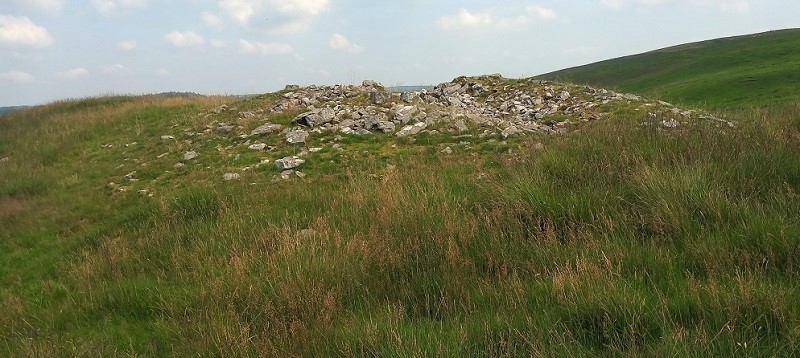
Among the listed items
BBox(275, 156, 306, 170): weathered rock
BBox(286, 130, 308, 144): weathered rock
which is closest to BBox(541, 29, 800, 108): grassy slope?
BBox(275, 156, 306, 170): weathered rock

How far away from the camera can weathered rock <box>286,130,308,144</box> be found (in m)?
13.5

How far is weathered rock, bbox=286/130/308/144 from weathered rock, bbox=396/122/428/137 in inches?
106

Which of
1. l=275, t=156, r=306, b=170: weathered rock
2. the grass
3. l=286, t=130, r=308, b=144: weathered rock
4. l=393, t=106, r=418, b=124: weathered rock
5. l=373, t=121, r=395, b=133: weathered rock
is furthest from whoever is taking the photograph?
l=393, t=106, r=418, b=124: weathered rock

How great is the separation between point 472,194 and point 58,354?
5.02 meters

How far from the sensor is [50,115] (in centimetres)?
2780

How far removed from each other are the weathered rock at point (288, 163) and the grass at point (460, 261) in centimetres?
143

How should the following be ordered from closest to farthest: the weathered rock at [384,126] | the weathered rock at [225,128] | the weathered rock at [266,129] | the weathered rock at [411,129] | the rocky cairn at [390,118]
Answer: the rocky cairn at [390,118], the weathered rock at [411,129], the weathered rock at [384,126], the weathered rock at [266,129], the weathered rock at [225,128]

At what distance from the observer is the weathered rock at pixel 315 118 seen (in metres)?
15.1

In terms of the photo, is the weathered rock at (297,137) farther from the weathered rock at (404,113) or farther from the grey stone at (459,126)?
the grey stone at (459,126)

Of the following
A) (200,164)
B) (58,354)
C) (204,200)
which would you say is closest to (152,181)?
(200,164)

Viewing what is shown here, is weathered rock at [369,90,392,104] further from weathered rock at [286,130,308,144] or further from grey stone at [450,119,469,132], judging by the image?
grey stone at [450,119,469,132]

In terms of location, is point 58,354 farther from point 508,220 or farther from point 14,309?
point 508,220

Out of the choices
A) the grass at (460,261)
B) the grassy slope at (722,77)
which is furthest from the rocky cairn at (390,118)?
the grassy slope at (722,77)

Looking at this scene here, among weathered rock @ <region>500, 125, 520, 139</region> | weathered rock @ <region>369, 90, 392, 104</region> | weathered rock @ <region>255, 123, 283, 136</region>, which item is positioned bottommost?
weathered rock @ <region>500, 125, 520, 139</region>
